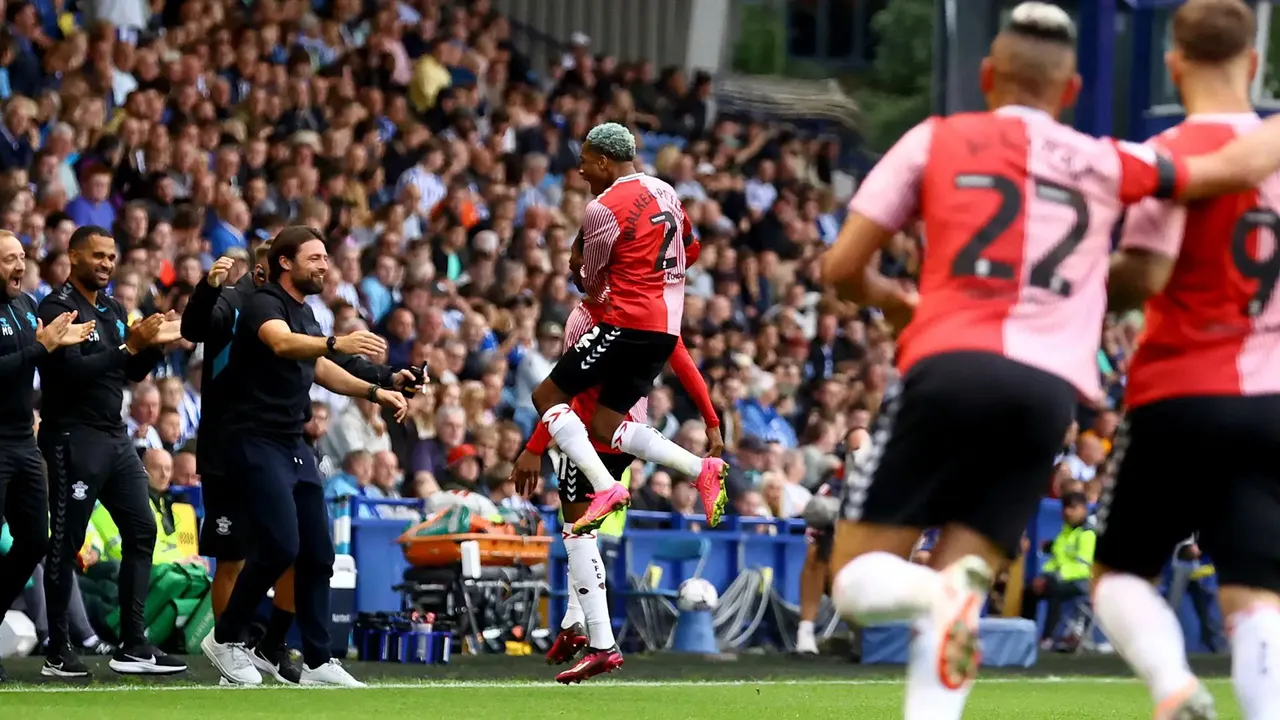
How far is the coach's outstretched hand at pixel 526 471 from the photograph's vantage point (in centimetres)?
1113

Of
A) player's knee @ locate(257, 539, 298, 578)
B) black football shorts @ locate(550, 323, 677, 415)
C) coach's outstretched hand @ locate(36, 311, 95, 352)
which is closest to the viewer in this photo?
coach's outstretched hand @ locate(36, 311, 95, 352)

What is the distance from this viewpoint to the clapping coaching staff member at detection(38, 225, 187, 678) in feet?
36.8

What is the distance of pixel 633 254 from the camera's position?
10969 millimetres

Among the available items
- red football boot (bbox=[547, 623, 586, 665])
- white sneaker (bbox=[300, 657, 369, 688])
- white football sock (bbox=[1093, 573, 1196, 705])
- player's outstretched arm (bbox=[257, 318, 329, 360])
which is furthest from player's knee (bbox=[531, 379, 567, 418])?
white football sock (bbox=[1093, 573, 1196, 705])

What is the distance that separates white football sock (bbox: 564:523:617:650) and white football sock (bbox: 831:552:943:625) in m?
5.17

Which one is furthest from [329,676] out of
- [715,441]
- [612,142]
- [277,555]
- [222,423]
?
[612,142]

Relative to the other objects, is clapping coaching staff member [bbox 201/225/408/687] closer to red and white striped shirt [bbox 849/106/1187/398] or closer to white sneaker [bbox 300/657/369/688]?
white sneaker [bbox 300/657/369/688]

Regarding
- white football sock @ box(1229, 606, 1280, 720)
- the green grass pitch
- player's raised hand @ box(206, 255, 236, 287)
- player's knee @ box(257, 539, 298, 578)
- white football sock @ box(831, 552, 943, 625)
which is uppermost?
player's raised hand @ box(206, 255, 236, 287)

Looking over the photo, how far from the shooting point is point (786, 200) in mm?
25844

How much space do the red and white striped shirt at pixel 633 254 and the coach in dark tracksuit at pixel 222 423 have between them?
43.7 inches

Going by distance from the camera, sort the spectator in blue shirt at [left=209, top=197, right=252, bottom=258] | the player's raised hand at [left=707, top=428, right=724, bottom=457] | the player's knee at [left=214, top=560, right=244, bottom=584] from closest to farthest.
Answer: the player's knee at [left=214, top=560, right=244, bottom=584], the player's raised hand at [left=707, top=428, right=724, bottom=457], the spectator in blue shirt at [left=209, top=197, right=252, bottom=258]

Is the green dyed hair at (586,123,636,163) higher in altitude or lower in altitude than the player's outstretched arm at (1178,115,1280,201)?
higher

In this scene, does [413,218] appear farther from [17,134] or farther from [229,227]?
[17,134]

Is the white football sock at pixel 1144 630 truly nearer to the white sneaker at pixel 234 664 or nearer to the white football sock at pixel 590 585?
the white football sock at pixel 590 585
